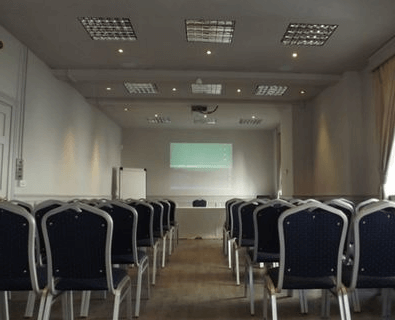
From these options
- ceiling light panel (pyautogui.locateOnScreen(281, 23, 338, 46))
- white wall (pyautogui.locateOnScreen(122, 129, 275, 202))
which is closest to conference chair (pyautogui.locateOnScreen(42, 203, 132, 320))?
ceiling light panel (pyautogui.locateOnScreen(281, 23, 338, 46))

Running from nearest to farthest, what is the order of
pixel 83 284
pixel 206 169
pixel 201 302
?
pixel 83 284, pixel 201 302, pixel 206 169

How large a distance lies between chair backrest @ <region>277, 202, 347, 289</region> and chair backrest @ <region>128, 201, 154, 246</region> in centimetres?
193

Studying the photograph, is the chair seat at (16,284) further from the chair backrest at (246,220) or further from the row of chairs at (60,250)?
the chair backrest at (246,220)

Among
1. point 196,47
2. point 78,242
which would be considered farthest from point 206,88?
point 78,242

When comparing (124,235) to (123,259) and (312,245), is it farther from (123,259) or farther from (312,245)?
(312,245)

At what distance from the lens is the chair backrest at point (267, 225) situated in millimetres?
2988

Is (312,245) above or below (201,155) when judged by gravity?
below

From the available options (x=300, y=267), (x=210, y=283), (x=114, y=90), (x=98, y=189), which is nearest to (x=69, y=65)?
(x=114, y=90)

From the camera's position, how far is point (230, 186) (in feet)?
44.9

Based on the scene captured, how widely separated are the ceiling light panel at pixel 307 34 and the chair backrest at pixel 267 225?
3.47m

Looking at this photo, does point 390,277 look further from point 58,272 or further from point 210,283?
point 210,283

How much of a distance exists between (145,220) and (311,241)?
2.13 metres

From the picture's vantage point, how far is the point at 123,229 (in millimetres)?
3006

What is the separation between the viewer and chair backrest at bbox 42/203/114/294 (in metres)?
2.12
